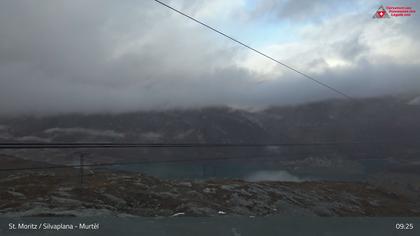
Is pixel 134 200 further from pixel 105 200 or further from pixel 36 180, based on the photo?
pixel 36 180

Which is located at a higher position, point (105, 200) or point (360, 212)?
point (105, 200)

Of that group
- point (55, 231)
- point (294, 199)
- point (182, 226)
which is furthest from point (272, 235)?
point (294, 199)

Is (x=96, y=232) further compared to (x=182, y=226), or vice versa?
(x=182, y=226)

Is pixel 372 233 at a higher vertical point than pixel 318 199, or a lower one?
higher

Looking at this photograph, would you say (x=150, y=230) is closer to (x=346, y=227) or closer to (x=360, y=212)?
(x=346, y=227)

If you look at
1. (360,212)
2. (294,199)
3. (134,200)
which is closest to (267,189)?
(294,199)

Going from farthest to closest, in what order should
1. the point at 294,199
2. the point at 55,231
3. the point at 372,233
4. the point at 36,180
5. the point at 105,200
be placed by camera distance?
the point at 36,180 < the point at 294,199 < the point at 105,200 < the point at 372,233 < the point at 55,231

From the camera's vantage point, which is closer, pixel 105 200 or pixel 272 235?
pixel 272 235

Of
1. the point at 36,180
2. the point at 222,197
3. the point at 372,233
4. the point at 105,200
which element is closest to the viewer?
the point at 372,233

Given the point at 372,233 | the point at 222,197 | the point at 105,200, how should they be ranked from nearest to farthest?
the point at 372,233, the point at 105,200, the point at 222,197
